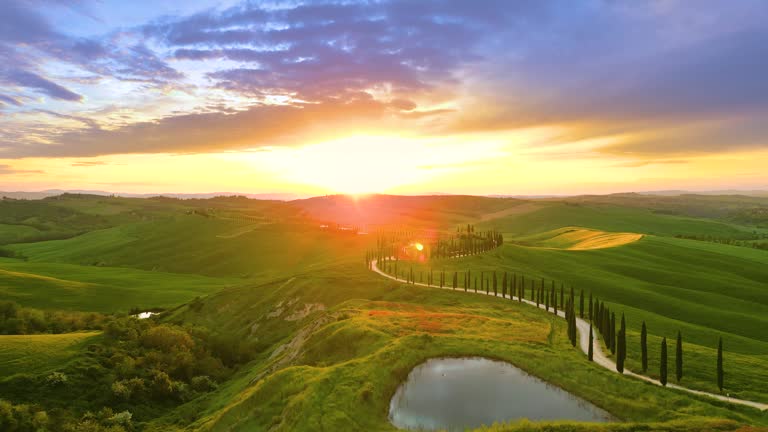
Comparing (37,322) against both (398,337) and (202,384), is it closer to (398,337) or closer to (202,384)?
(202,384)

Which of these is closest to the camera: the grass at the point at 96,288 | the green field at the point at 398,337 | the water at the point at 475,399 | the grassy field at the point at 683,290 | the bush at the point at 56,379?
the water at the point at 475,399

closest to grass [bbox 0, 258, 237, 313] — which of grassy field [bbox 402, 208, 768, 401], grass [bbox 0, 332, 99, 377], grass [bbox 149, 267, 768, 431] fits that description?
grass [bbox 0, 332, 99, 377]

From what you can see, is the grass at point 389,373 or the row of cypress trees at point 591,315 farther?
the row of cypress trees at point 591,315

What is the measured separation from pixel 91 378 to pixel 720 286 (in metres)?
150

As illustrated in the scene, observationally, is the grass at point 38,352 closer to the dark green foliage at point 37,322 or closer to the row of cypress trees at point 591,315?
the dark green foliage at point 37,322

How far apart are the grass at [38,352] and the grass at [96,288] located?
74.2 meters

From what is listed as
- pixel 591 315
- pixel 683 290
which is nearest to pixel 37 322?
pixel 591 315

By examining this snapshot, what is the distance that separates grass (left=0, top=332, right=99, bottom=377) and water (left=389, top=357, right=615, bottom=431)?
5215 cm

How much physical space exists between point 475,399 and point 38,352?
63890 millimetres

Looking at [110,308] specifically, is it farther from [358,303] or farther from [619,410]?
[619,410]

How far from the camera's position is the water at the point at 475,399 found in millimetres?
36312

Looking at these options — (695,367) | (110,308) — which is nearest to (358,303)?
(695,367)

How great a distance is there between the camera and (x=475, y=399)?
3962 cm

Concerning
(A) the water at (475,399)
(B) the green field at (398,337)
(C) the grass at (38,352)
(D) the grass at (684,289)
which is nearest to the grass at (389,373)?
(B) the green field at (398,337)
